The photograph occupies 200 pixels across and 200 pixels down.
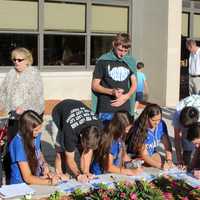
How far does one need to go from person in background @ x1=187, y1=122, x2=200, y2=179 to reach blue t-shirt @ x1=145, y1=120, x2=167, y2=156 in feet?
1.48

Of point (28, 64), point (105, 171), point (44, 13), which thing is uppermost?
point (44, 13)

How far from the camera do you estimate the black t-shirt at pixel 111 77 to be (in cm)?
570

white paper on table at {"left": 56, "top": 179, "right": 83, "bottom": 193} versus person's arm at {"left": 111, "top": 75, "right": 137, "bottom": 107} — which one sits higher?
person's arm at {"left": 111, "top": 75, "right": 137, "bottom": 107}

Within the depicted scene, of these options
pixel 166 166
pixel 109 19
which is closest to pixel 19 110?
pixel 166 166

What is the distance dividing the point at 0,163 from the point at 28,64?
143 centimetres

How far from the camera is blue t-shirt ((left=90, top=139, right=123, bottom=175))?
16.3 ft

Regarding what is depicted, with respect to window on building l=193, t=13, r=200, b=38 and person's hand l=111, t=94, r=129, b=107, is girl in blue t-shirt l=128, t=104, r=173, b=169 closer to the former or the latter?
person's hand l=111, t=94, r=129, b=107

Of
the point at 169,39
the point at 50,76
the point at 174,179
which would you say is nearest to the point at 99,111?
the point at 174,179

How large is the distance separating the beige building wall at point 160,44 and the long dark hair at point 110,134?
759 cm

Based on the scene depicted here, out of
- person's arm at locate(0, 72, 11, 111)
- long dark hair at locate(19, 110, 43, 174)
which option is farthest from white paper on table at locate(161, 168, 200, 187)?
person's arm at locate(0, 72, 11, 111)

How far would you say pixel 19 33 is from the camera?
1166cm

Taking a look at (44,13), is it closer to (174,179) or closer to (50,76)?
(50,76)

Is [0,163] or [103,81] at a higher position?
[103,81]

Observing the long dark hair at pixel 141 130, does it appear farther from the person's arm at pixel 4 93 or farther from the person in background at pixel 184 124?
the person's arm at pixel 4 93
